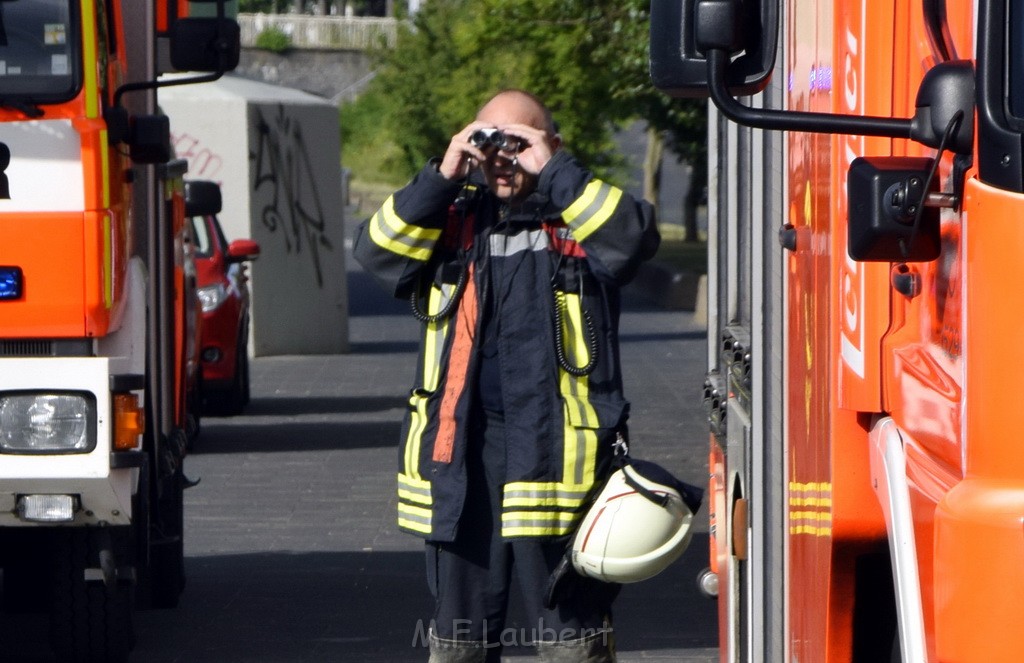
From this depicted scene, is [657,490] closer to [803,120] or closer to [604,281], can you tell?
[604,281]

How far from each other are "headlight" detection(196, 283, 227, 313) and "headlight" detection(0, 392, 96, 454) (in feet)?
25.9

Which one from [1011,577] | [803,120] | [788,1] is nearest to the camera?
[1011,577]

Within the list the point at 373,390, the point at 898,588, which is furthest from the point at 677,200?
the point at 898,588

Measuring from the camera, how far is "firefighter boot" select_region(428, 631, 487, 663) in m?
4.69

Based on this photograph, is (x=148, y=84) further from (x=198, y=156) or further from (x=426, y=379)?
(x=198, y=156)

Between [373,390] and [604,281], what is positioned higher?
[604,281]

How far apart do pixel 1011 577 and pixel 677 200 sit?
4987cm

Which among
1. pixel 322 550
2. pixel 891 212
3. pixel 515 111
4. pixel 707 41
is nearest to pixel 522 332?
pixel 515 111

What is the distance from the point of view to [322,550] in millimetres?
8445

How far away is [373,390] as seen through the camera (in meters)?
15.1

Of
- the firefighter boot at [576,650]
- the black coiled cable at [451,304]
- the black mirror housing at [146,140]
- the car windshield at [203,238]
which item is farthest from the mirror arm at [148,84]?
the car windshield at [203,238]

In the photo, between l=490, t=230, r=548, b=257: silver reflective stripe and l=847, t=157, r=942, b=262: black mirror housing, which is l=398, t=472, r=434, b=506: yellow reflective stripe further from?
l=847, t=157, r=942, b=262: black mirror housing

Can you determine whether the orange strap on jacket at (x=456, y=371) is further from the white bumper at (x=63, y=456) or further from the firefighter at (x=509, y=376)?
the white bumper at (x=63, y=456)

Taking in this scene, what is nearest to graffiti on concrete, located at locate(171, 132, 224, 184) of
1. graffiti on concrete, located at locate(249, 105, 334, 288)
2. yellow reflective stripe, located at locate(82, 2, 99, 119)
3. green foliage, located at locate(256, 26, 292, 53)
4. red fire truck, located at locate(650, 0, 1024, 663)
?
graffiti on concrete, located at locate(249, 105, 334, 288)
